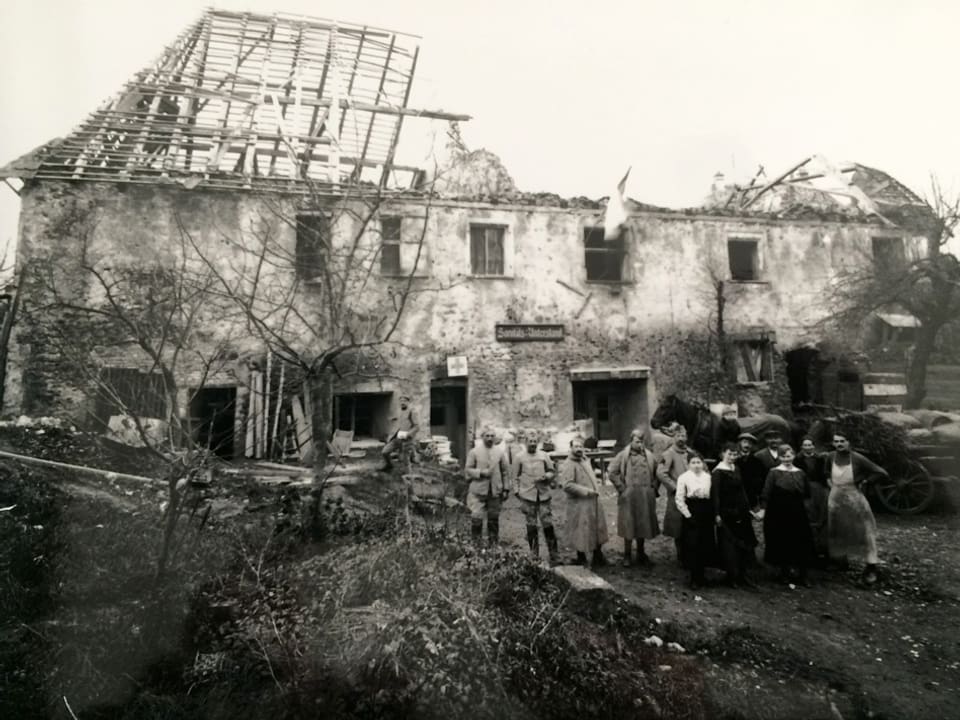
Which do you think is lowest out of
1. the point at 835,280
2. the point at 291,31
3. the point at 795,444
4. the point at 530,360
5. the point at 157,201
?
the point at 795,444

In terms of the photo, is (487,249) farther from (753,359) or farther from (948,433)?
(948,433)

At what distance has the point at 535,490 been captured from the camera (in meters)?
6.49

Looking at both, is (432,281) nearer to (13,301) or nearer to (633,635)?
(13,301)

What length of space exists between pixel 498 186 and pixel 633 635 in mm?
19730

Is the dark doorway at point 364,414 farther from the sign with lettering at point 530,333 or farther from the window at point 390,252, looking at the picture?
the sign with lettering at point 530,333

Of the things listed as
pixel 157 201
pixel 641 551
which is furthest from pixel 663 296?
pixel 157 201

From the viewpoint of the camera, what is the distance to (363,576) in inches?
188

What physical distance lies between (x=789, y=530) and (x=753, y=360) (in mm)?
8513

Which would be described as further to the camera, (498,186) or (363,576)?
(498,186)

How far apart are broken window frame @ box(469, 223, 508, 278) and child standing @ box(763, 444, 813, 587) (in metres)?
7.77

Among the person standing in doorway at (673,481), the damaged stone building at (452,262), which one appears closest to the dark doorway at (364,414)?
the damaged stone building at (452,262)

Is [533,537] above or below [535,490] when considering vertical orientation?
below

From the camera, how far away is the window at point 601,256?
43.5 feet

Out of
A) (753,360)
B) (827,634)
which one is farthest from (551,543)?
(753,360)
